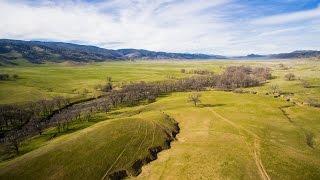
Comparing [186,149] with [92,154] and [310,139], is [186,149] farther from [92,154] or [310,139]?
[310,139]

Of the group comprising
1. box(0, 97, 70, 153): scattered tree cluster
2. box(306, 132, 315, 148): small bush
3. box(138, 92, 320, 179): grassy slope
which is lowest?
box(0, 97, 70, 153): scattered tree cluster

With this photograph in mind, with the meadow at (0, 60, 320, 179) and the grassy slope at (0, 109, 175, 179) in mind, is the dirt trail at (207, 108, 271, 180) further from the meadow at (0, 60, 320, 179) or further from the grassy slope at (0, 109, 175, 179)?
the grassy slope at (0, 109, 175, 179)

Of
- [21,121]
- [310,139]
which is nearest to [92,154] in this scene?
[310,139]

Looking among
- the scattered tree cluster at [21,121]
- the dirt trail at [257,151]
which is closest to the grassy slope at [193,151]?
the dirt trail at [257,151]

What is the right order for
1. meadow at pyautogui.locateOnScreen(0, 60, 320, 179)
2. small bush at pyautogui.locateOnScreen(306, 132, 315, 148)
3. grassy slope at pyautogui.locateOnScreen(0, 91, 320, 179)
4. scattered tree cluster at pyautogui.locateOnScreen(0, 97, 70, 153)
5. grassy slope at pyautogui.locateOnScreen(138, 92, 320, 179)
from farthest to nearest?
scattered tree cluster at pyautogui.locateOnScreen(0, 97, 70, 153)
small bush at pyautogui.locateOnScreen(306, 132, 315, 148)
grassy slope at pyautogui.locateOnScreen(138, 92, 320, 179)
meadow at pyautogui.locateOnScreen(0, 60, 320, 179)
grassy slope at pyautogui.locateOnScreen(0, 91, 320, 179)

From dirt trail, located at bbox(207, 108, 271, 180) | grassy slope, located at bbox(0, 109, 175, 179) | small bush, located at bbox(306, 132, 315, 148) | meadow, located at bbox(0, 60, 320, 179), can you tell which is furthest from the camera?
small bush, located at bbox(306, 132, 315, 148)

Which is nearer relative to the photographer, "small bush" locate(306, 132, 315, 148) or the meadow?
the meadow

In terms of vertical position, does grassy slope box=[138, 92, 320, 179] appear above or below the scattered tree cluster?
above

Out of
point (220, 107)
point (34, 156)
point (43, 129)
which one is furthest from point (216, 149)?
point (43, 129)

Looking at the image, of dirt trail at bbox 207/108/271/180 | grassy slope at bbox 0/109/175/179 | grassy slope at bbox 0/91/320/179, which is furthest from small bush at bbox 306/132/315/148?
grassy slope at bbox 0/109/175/179

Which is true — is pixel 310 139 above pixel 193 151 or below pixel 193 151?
below
